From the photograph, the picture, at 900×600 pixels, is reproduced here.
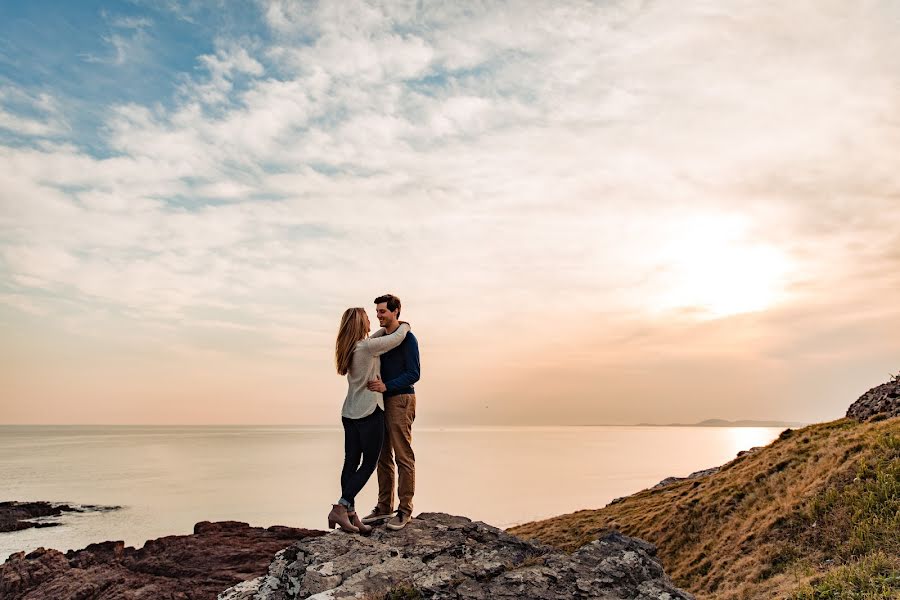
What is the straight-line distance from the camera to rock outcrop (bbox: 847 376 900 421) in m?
25.2

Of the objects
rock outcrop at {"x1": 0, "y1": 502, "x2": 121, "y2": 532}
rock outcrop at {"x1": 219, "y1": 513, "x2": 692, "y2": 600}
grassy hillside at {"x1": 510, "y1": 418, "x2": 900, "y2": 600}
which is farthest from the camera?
rock outcrop at {"x1": 0, "y1": 502, "x2": 121, "y2": 532}

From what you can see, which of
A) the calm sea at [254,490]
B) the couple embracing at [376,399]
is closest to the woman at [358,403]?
the couple embracing at [376,399]

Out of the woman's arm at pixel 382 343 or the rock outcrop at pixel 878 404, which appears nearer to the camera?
the woman's arm at pixel 382 343

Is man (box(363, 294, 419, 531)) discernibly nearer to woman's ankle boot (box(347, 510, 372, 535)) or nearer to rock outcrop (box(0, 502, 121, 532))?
woman's ankle boot (box(347, 510, 372, 535))

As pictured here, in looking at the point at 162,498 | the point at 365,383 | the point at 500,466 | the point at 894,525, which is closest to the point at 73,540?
the point at 162,498

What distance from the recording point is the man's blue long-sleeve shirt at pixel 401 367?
1009cm

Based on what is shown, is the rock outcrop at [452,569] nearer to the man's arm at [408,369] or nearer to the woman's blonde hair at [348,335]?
the man's arm at [408,369]

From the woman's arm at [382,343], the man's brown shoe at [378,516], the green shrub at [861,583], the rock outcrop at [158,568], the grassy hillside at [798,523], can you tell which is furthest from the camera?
the rock outcrop at [158,568]

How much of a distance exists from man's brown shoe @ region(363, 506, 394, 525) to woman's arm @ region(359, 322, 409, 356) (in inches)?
119

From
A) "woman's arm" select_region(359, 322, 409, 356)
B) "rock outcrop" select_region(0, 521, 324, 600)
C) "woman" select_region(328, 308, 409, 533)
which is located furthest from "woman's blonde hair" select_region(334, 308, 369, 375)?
"rock outcrop" select_region(0, 521, 324, 600)

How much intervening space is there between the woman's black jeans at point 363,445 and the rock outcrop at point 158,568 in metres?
6.99

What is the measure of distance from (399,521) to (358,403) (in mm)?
2177

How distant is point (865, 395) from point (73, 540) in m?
51.9

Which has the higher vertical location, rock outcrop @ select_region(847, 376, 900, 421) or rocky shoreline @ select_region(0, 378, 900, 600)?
rock outcrop @ select_region(847, 376, 900, 421)
